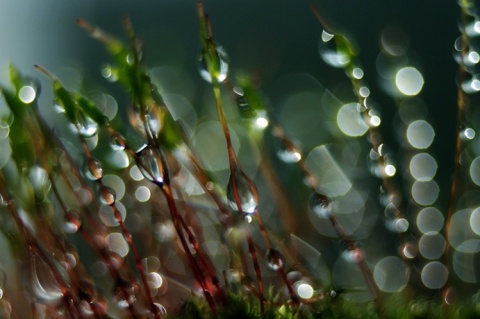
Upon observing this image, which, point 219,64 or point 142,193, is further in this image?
point 142,193

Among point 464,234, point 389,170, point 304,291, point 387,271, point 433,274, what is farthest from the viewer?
point 464,234

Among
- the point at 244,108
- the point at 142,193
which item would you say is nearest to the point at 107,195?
the point at 244,108

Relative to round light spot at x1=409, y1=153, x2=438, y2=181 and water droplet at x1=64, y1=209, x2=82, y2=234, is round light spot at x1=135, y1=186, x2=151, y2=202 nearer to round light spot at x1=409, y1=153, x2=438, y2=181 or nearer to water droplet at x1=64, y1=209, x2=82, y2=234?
water droplet at x1=64, y1=209, x2=82, y2=234

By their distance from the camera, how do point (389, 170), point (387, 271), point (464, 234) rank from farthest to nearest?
1. point (464, 234)
2. point (387, 271)
3. point (389, 170)

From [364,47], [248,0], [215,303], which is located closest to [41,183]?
[215,303]

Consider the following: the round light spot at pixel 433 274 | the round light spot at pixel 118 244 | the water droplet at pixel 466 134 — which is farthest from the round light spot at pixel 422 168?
the round light spot at pixel 118 244

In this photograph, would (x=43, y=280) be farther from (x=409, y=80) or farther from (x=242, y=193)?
(x=409, y=80)
